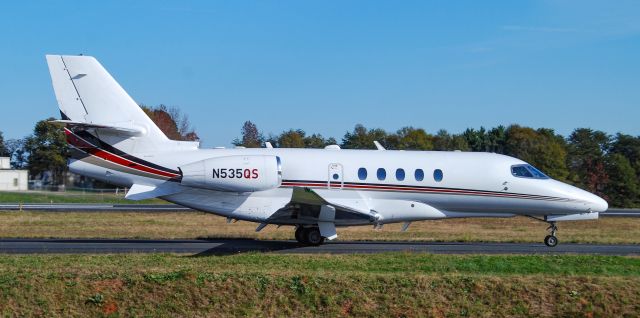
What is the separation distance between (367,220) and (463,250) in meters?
A: 2.79

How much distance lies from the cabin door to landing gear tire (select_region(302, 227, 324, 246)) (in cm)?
131

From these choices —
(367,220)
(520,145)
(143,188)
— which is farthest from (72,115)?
(520,145)

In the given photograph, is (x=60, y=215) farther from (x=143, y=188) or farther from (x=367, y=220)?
(x=367, y=220)

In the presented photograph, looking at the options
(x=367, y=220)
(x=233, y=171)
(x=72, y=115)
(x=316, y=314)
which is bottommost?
(x=316, y=314)

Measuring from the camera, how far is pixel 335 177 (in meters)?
21.6

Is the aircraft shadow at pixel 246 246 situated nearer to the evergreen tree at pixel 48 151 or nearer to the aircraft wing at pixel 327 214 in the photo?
the aircraft wing at pixel 327 214

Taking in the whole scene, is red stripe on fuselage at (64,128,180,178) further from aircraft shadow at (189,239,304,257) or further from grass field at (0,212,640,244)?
grass field at (0,212,640,244)

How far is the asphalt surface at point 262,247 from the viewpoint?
64.1 ft

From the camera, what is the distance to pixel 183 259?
17.2 meters

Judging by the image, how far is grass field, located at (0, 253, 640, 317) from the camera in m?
13.0

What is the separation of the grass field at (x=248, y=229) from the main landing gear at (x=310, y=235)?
2673mm

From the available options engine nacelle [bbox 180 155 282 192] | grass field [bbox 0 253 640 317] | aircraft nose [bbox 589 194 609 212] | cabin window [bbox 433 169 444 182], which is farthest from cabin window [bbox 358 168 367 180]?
grass field [bbox 0 253 640 317]

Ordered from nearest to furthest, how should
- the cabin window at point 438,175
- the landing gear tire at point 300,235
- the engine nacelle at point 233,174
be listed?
1. the engine nacelle at point 233,174
2. the landing gear tire at point 300,235
3. the cabin window at point 438,175

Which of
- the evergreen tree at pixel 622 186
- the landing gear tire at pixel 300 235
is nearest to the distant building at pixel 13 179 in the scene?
the evergreen tree at pixel 622 186
